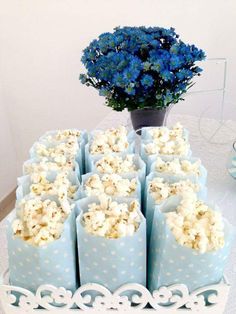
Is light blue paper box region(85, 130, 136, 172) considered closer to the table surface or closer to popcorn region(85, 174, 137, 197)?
popcorn region(85, 174, 137, 197)

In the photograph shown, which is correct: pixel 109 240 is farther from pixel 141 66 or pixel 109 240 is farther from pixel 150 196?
pixel 141 66

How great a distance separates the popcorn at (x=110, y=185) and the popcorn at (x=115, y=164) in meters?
0.04

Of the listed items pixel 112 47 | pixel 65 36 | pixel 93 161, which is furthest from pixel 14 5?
pixel 93 161

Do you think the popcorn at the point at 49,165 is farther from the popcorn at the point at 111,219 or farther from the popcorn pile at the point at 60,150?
the popcorn at the point at 111,219

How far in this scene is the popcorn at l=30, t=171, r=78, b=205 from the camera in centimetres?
75

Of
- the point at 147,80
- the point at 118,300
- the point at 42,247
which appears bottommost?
the point at 118,300

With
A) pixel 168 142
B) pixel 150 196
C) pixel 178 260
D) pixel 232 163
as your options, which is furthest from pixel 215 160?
pixel 178 260

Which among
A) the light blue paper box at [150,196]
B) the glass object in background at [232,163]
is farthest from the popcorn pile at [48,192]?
the glass object in background at [232,163]

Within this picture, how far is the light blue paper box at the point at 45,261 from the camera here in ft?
2.13

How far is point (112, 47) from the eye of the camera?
111cm

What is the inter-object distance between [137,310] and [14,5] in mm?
1924

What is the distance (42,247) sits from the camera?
0.64 metres

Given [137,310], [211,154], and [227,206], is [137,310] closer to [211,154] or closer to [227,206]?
[227,206]

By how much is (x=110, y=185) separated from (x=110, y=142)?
0.66 feet
